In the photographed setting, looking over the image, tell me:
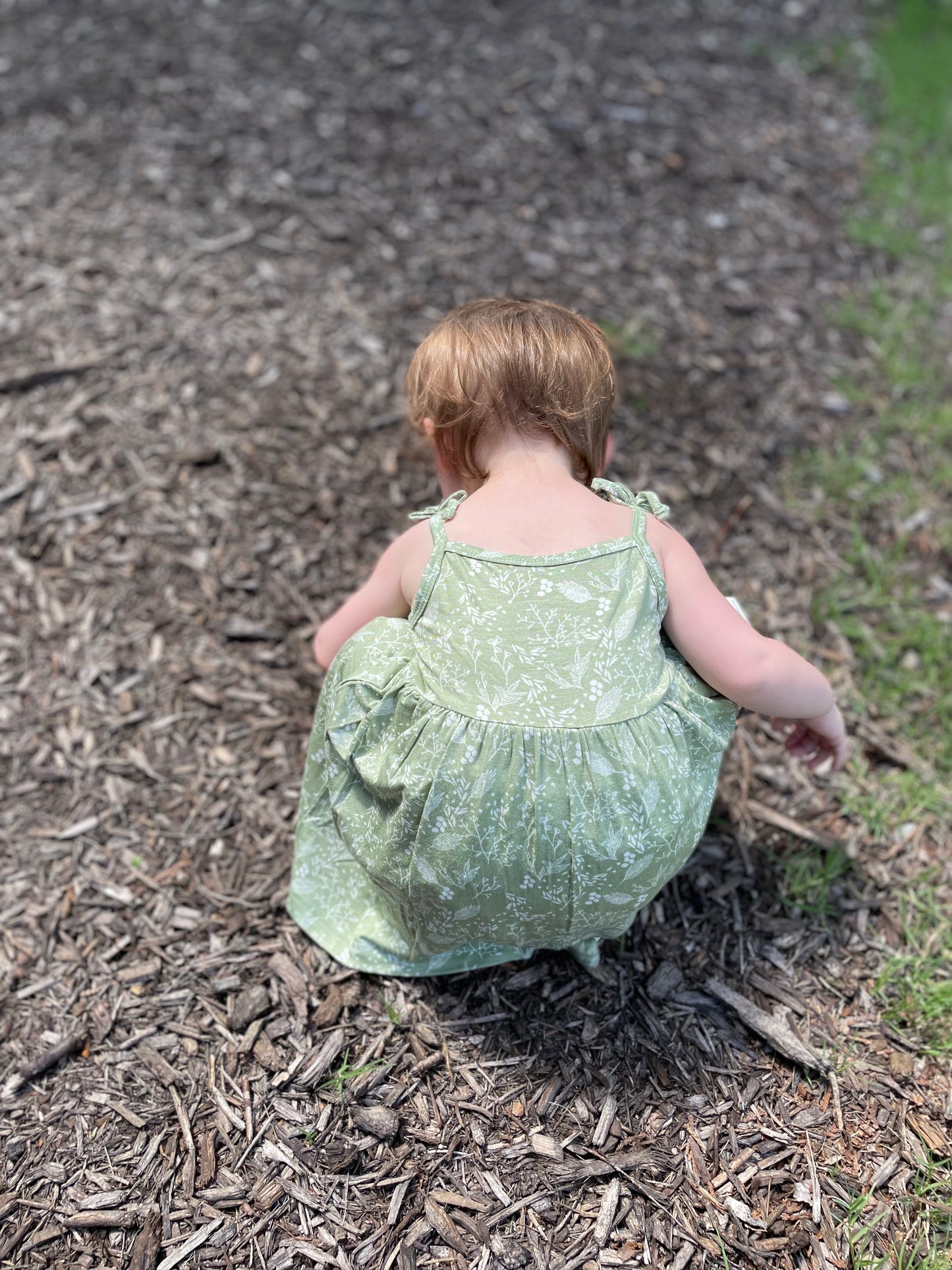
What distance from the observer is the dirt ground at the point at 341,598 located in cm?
189

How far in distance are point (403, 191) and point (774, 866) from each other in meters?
3.02

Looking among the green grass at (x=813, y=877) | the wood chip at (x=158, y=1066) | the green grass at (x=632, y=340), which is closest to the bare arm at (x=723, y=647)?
the green grass at (x=813, y=877)

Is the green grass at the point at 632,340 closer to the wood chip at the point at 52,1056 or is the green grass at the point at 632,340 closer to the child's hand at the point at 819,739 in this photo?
the child's hand at the point at 819,739

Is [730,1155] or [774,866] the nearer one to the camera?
[730,1155]

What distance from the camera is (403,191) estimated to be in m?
3.98

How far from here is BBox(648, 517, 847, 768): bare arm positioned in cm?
182

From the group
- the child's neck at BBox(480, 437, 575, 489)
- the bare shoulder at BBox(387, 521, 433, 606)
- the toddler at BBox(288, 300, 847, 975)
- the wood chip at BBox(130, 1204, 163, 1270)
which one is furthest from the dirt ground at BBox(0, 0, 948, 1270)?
the child's neck at BBox(480, 437, 575, 489)

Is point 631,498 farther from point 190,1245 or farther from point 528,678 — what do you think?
point 190,1245

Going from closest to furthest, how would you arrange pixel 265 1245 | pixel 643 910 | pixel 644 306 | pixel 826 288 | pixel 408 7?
pixel 265 1245 → pixel 643 910 → pixel 644 306 → pixel 826 288 → pixel 408 7

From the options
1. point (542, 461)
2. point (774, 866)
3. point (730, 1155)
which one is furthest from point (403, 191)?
point (730, 1155)

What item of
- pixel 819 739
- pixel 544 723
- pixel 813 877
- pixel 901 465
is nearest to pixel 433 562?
pixel 544 723

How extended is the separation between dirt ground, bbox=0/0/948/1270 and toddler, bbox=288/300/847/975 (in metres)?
0.39

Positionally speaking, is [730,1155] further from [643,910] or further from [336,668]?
[336,668]

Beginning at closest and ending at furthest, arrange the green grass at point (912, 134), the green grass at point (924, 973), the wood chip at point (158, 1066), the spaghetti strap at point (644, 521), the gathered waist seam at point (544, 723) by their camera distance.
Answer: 1. the gathered waist seam at point (544, 723)
2. the spaghetti strap at point (644, 521)
3. the wood chip at point (158, 1066)
4. the green grass at point (924, 973)
5. the green grass at point (912, 134)
